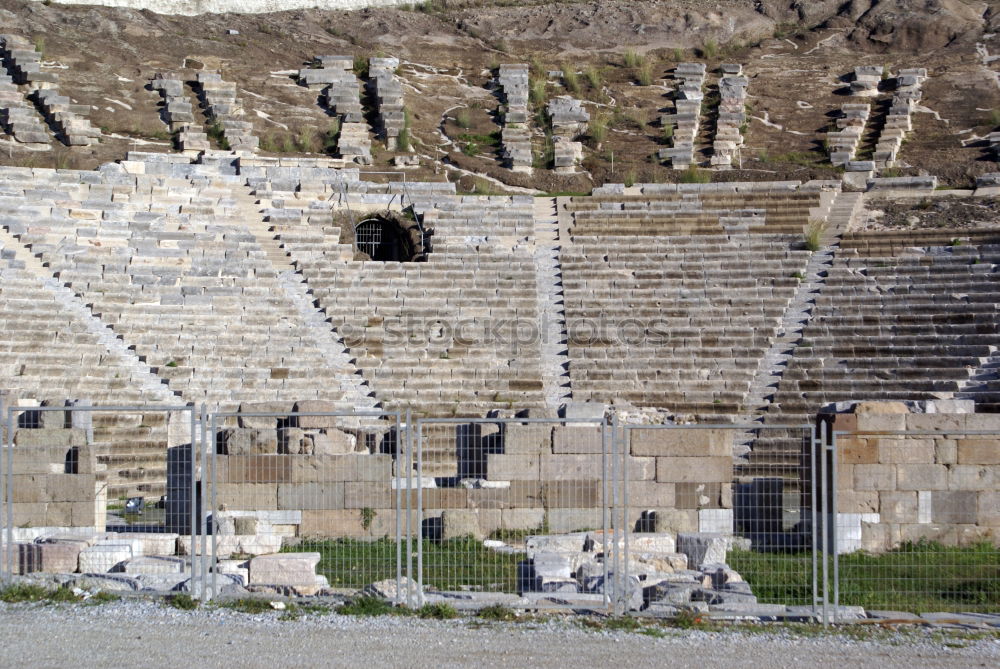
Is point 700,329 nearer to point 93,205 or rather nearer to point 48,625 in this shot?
point 93,205

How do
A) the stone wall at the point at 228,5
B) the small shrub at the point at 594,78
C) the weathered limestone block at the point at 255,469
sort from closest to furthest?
1. the weathered limestone block at the point at 255,469
2. the small shrub at the point at 594,78
3. the stone wall at the point at 228,5

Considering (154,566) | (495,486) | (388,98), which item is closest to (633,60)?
(388,98)

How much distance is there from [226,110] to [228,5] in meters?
10.8

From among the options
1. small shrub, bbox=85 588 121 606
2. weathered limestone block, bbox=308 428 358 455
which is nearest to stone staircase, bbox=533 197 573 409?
weathered limestone block, bbox=308 428 358 455

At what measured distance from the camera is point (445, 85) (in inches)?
1284

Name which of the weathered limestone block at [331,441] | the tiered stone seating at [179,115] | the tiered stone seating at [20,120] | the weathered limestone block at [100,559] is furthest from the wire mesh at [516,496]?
the tiered stone seating at [20,120]

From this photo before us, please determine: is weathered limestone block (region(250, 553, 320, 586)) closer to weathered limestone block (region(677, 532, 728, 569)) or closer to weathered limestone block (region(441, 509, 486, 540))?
weathered limestone block (region(441, 509, 486, 540))

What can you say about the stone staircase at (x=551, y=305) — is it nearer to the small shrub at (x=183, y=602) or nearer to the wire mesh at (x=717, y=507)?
the wire mesh at (x=717, y=507)

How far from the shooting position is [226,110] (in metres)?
28.9

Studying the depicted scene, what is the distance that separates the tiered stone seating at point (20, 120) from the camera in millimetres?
26375

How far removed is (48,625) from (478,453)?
239 inches

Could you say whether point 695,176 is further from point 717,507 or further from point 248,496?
point 248,496

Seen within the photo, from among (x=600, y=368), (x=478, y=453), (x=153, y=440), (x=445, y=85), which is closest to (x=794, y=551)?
(x=478, y=453)

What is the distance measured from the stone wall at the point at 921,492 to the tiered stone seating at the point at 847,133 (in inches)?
620
